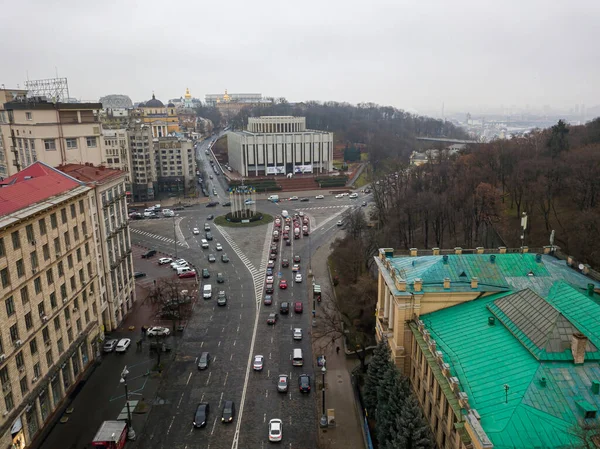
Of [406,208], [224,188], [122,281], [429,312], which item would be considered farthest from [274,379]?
[224,188]

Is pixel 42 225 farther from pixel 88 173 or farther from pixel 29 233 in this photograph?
pixel 88 173

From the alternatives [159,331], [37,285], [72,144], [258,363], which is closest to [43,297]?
[37,285]

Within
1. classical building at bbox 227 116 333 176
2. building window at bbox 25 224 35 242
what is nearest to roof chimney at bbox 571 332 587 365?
building window at bbox 25 224 35 242

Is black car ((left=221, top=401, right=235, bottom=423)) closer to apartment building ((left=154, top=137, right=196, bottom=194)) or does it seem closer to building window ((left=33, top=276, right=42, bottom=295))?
building window ((left=33, top=276, right=42, bottom=295))

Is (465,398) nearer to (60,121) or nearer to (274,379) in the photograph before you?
(274,379)

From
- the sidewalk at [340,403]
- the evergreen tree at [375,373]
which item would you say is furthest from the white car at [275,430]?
the evergreen tree at [375,373]

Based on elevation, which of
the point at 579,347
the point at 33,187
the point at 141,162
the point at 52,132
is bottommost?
the point at 579,347
